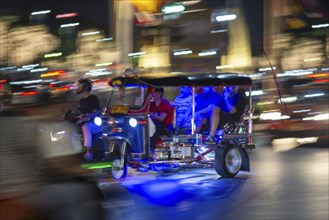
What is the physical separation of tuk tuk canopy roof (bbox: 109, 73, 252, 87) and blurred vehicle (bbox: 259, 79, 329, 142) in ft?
20.1

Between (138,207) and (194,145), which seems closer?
(138,207)

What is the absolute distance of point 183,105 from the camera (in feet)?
39.9

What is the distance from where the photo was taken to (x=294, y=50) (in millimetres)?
42219

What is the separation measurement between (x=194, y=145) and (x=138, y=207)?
9.29ft

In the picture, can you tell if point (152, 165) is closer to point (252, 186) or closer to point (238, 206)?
point (252, 186)

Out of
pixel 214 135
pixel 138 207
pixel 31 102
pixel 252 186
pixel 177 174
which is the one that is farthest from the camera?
pixel 177 174

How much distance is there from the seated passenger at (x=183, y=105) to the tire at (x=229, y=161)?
3.41ft

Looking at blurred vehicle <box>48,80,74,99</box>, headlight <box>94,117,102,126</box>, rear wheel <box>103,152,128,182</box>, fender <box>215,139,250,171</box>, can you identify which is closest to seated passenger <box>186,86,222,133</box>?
fender <box>215,139,250,171</box>

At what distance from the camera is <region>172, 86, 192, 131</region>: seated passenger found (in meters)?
12.0

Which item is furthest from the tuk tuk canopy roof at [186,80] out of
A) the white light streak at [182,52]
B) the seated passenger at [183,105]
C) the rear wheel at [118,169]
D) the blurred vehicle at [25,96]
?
the white light streak at [182,52]

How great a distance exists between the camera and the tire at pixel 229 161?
11.4 m

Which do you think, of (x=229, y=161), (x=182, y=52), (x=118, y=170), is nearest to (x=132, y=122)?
(x=118, y=170)

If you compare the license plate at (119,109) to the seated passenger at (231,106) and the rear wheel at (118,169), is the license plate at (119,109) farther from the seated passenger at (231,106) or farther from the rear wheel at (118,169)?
the seated passenger at (231,106)

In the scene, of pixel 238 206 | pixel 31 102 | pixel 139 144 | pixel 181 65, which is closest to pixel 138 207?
pixel 238 206
